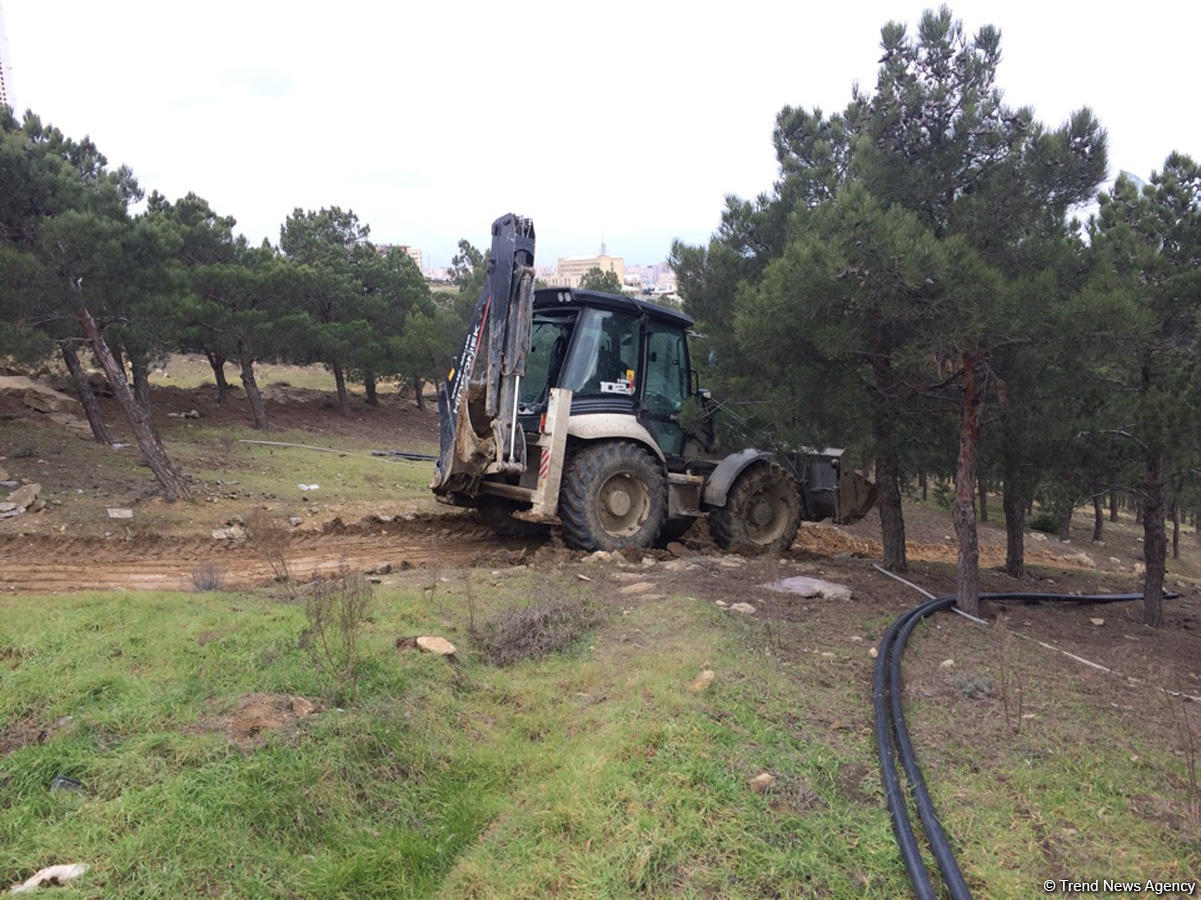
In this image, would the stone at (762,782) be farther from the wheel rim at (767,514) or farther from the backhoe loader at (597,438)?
the wheel rim at (767,514)

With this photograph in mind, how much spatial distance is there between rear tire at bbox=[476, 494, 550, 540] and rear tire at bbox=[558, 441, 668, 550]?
4.83ft

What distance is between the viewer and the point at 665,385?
946 cm

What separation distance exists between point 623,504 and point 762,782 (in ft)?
18.1

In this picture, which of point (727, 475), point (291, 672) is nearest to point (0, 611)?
point (291, 672)

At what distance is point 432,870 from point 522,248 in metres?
6.04

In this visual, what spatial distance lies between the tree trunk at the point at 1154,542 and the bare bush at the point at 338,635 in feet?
25.8

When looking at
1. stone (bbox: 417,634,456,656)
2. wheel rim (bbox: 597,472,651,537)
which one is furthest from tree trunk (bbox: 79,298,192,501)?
stone (bbox: 417,634,456,656)

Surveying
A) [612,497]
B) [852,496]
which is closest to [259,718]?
[612,497]

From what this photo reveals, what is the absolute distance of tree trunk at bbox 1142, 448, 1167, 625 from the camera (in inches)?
323

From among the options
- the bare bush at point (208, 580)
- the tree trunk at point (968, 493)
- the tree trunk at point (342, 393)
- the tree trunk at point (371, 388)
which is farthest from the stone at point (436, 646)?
the tree trunk at point (371, 388)

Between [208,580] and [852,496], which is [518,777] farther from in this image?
[852,496]

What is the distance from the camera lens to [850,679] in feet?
16.0

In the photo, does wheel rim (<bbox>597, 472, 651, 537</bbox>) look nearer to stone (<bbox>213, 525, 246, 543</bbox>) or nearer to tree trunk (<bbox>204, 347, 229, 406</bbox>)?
stone (<bbox>213, 525, 246, 543</bbox>)

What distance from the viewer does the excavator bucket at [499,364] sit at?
7.87 metres
